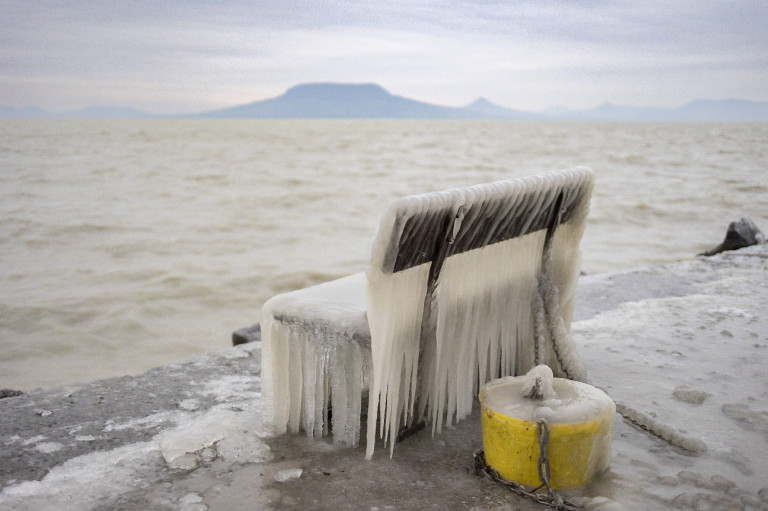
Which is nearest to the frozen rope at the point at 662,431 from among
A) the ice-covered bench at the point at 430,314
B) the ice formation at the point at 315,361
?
the ice-covered bench at the point at 430,314

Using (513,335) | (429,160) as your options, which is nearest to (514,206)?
(513,335)

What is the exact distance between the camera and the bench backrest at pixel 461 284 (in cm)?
244

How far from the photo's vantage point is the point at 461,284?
2861mm

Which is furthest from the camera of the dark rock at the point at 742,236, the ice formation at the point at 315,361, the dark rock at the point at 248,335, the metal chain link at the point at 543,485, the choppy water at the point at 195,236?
the dark rock at the point at 742,236

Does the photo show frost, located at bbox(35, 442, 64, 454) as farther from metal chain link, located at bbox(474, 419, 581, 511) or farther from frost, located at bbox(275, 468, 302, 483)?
metal chain link, located at bbox(474, 419, 581, 511)

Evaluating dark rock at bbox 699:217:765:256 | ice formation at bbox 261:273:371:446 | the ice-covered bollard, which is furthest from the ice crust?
dark rock at bbox 699:217:765:256

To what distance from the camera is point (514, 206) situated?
2848mm

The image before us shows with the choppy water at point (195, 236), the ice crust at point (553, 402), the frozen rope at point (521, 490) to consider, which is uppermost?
the ice crust at point (553, 402)

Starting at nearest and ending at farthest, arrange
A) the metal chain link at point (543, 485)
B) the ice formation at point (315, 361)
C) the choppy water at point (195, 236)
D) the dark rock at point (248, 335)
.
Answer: the metal chain link at point (543, 485), the ice formation at point (315, 361), the dark rock at point (248, 335), the choppy water at point (195, 236)

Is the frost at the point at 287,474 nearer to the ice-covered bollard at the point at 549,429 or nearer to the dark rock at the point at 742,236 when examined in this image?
the ice-covered bollard at the point at 549,429

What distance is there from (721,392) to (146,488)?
9.50 feet

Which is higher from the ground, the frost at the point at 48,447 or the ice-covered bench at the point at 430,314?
the ice-covered bench at the point at 430,314

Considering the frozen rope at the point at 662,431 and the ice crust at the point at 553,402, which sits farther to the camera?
the frozen rope at the point at 662,431

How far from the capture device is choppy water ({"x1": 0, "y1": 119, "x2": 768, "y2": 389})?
7.46 meters
